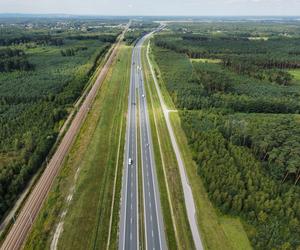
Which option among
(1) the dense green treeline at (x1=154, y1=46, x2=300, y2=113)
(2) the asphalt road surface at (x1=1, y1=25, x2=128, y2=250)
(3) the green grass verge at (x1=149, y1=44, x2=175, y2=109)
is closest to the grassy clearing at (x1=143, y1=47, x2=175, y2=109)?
(3) the green grass verge at (x1=149, y1=44, x2=175, y2=109)

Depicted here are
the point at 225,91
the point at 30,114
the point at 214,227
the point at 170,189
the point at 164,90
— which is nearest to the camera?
the point at 214,227

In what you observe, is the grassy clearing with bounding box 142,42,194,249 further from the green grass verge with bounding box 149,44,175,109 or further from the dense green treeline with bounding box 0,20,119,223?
the dense green treeline with bounding box 0,20,119,223

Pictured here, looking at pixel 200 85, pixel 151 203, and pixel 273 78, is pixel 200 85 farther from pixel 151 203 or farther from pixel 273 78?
pixel 151 203

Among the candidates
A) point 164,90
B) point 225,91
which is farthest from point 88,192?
point 225,91

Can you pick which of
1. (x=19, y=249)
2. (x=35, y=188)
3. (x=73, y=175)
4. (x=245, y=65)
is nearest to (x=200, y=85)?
(x=245, y=65)

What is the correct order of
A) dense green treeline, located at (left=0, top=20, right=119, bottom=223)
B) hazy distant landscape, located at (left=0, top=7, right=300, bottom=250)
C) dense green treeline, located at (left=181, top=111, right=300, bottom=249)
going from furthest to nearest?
dense green treeline, located at (left=0, top=20, right=119, bottom=223) → hazy distant landscape, located at (left=0, top=7, right=300, bottom=250) → dense green treeline, located at (left=181, top=111, right=300, bottom=249)

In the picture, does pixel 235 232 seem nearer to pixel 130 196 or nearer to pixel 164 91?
pixel 130 196

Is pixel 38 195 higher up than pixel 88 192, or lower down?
higher up
